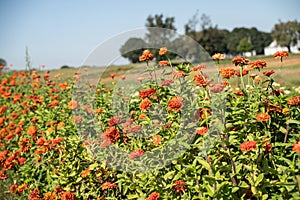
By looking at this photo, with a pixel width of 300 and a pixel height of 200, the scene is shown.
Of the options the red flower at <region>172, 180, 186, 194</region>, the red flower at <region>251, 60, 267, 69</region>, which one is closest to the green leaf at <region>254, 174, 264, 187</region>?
the red flower at <region>172, 180, 186, 194</region>

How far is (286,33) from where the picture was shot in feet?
160

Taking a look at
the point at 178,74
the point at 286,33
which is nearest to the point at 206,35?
the point at 286,33

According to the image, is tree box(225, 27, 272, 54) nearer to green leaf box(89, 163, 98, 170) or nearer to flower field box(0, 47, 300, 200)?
flower field box(0, 47, 300, 200)

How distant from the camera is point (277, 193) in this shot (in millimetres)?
2037

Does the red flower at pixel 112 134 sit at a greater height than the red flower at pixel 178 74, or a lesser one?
lesser

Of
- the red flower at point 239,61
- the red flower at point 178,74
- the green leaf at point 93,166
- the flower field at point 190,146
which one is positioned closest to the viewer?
the flower field at point 190,146

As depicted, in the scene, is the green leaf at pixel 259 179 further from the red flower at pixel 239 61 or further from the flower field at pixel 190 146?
the red flower at pixel 239 61

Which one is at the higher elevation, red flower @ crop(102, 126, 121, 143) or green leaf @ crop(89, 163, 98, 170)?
red flower @ crop(102, 126, 121, 143)

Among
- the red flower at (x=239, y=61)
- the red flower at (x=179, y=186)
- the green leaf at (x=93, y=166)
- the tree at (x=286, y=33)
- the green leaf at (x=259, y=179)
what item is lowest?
the red flower at (x=179, y=186)

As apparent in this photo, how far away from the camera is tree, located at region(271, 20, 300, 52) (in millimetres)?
47938

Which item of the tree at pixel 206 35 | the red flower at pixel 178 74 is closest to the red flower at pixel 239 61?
the red flower at pixel 178 74

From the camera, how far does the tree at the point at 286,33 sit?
4794 centimetres

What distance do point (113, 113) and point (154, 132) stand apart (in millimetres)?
967

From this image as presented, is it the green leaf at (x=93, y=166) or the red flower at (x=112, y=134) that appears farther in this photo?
the green leaf at (x=93, y=166)
